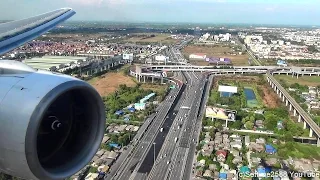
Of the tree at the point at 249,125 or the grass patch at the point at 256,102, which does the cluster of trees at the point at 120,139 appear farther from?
the grass patch at the point at 256,102

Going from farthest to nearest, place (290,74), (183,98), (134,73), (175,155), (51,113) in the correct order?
(290,74), (134,73), (183,98), (175,155), (51,113)

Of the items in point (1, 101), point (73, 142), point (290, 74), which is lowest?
point (290, 74)

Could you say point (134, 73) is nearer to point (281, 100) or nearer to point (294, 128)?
point (281, 100)

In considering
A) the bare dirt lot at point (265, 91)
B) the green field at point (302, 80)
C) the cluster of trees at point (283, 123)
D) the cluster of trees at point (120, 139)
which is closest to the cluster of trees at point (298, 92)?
the bare dirt lot at point (265, 91)

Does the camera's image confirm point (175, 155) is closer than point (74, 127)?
No

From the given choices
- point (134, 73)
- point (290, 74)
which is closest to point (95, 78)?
point (134, 73)

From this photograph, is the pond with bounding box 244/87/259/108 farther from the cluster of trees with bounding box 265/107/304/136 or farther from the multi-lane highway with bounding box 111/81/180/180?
the multi-lane highway with bounding box 111/81/180/180

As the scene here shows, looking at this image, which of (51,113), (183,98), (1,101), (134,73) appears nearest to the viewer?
(1,101)
